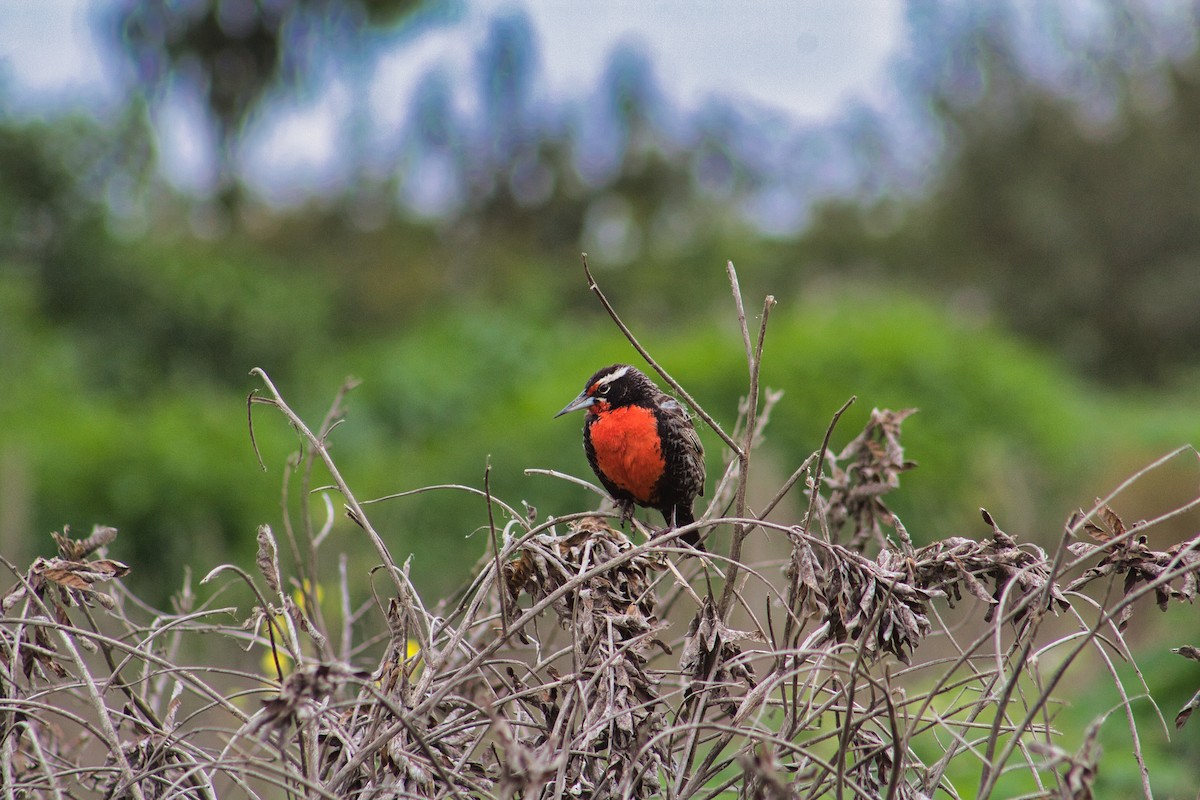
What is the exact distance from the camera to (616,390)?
11.1 ft

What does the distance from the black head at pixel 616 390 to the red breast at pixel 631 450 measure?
0.05 metres

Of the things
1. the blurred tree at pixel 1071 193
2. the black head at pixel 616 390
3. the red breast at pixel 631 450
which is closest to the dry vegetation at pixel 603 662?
the red breast at pixel 631 450

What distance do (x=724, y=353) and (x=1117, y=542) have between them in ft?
26.7

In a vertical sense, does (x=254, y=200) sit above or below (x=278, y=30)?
below

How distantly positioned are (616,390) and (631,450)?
0.74ft

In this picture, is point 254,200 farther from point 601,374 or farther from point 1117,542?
point 1117,542

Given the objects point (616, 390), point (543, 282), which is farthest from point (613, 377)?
point (543, 282)

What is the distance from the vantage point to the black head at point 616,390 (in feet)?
11.1

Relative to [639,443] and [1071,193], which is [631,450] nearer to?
[639,443]

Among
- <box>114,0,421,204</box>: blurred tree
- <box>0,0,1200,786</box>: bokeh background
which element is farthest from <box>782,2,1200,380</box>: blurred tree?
<box>114,0,421,204</box>: blurred tree

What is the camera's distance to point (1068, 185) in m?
20.0

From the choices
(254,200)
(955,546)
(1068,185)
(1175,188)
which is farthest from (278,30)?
(955,546)

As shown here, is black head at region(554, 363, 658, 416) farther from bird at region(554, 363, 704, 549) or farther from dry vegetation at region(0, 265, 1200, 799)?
dry vegetation at region(0, 265, 1200, 799)

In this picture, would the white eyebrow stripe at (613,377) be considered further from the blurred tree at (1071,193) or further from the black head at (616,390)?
the blurred tree at (1071,193)
